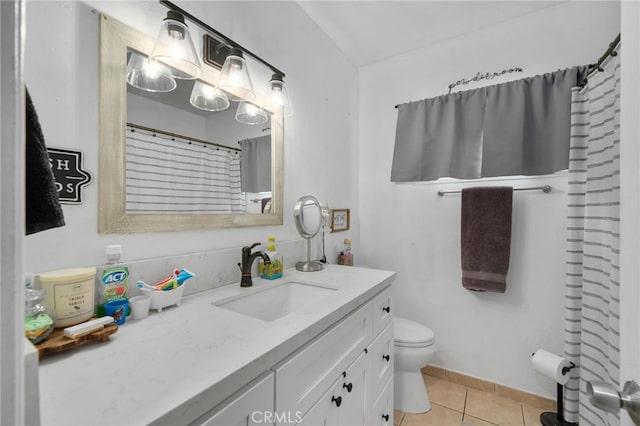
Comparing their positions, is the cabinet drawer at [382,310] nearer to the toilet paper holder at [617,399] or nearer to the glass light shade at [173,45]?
the toilet paper holder at [617,399]

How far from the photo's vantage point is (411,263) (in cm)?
208

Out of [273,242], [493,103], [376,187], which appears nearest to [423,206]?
[376,187]

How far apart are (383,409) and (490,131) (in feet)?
5.64

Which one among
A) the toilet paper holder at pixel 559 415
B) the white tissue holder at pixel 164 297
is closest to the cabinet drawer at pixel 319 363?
the white tissue holder at pixel 164 297

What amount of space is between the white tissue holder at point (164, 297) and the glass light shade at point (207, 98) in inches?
28.4

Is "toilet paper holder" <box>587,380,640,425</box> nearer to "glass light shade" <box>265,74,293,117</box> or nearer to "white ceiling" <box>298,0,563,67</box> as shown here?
"glass light shade" <box>265,74,293,117</box>

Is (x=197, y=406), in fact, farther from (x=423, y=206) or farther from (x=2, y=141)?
(x=423, y=206)

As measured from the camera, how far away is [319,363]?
812mm

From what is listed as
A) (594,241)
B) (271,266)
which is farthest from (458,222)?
(271,266)

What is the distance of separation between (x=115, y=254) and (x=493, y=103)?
2.14m

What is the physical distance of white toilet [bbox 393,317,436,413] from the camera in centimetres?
156

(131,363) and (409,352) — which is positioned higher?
(131,363)

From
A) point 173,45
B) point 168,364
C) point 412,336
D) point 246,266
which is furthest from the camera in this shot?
point 412,336

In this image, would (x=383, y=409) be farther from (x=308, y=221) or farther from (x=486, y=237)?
(x=486, y=237)
